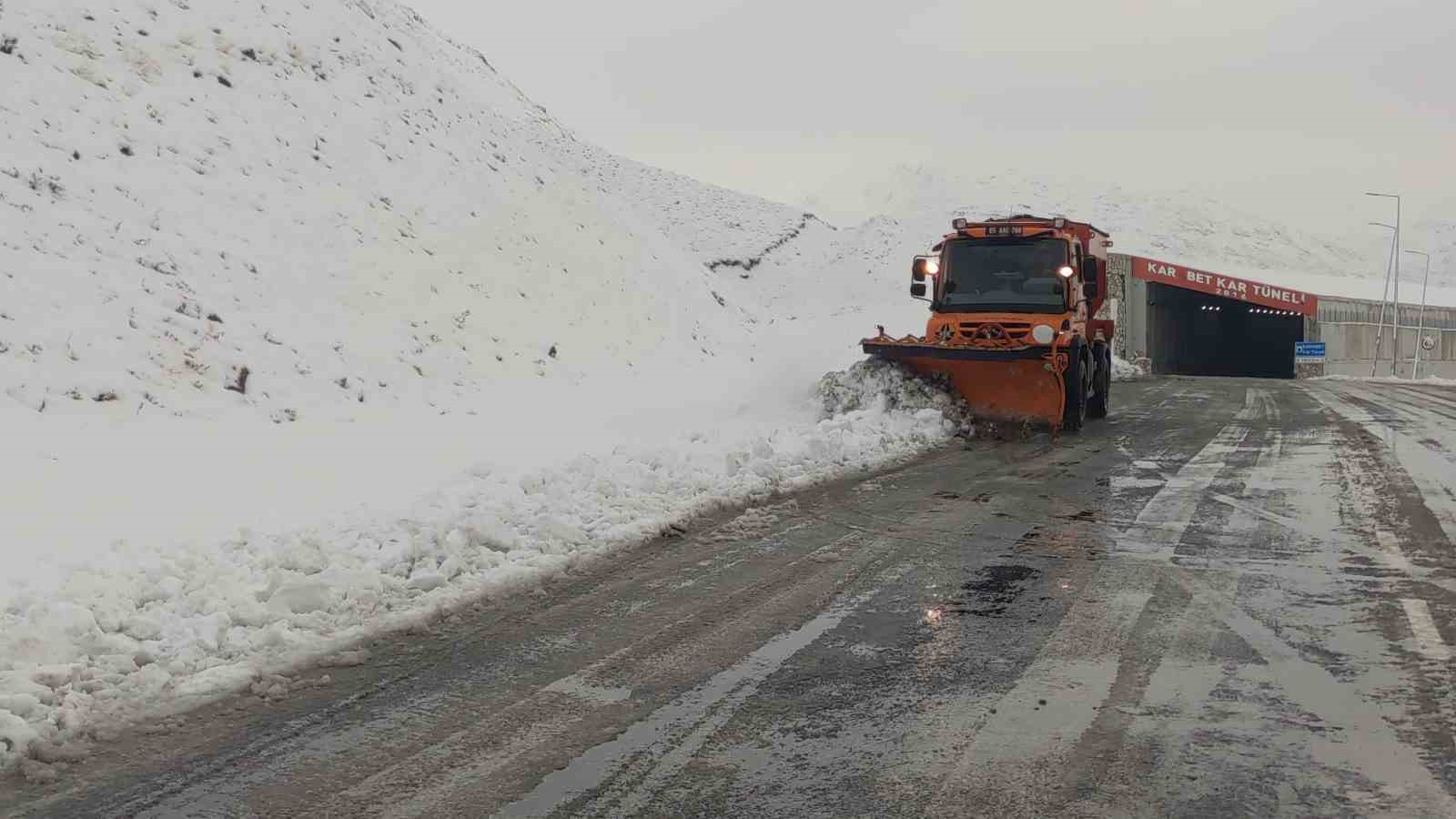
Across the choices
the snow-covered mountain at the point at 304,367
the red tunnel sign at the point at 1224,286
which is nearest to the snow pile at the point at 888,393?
the snow-covered mountain at the point at 304,367

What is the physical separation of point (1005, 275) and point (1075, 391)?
1.80 metres

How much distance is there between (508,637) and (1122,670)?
275 centimetres

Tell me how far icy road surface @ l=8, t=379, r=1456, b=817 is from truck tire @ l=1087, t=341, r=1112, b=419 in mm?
8326

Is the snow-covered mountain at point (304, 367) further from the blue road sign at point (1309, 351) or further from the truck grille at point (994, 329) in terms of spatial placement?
the blue road sign at point (1309, 351)

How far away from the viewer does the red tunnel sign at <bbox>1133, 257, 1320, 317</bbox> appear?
4159cm

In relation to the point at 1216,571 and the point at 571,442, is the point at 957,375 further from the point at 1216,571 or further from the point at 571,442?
the point at 1216,571

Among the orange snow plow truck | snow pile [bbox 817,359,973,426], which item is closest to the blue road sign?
the orange snow plow truck

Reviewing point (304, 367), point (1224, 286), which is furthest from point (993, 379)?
point (1224, 286)

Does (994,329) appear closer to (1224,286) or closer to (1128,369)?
(1128,369)

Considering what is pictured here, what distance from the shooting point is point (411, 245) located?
1759 centimetres

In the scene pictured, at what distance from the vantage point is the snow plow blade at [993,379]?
13.4 m

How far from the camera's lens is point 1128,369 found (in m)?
34.3

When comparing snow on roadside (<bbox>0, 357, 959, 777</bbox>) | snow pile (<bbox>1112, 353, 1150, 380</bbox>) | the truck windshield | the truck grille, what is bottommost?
snow pile (<bbox>1112, 353, 1150, 380</bbox>)

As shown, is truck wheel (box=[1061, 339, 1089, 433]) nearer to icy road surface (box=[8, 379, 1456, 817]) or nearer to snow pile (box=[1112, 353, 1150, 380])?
icy road surface (box=[8, 379, 1456, 817])
